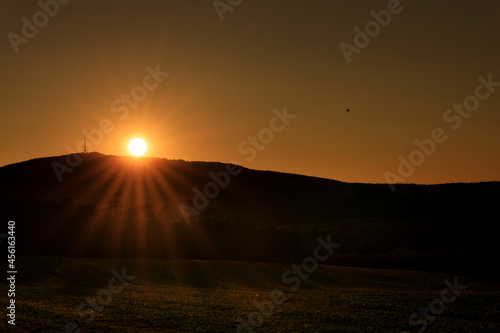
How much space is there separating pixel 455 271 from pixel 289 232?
26004 mm

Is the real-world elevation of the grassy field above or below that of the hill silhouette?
below

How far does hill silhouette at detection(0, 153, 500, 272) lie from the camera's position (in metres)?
80.6

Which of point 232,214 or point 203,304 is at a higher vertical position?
point 232,214

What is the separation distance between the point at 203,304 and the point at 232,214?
122 m

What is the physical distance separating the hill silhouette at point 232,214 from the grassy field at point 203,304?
21.1 m

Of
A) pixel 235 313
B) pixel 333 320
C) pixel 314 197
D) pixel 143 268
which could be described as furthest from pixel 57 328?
pixel 314 197

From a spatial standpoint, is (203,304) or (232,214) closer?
(203,304)

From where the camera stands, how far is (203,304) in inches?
1403

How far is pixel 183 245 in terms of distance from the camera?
3231 inches

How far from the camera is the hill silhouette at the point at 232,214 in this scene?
8056cm

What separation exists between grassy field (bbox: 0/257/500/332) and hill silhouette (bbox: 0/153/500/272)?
21.1 metres

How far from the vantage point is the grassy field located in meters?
28.2

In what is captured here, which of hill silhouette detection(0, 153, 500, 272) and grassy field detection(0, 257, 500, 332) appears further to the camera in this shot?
hill silhouette detection(0, 153, 500, 272)

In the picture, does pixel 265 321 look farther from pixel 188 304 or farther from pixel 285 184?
pixel 285 184
